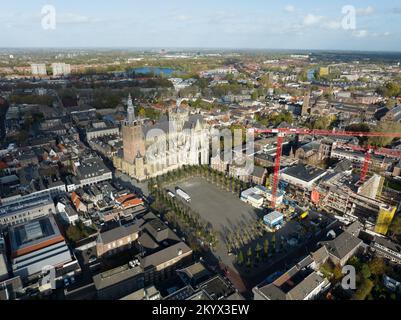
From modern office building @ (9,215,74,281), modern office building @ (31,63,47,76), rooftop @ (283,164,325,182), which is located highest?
modern office building @ (31,63,47,76)

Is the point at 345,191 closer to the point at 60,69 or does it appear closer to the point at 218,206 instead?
the point at 218,206

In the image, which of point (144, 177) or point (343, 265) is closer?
point (343, 265)

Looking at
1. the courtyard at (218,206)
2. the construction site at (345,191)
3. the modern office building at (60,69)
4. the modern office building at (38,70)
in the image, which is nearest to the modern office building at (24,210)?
the courtyard at (218,206)

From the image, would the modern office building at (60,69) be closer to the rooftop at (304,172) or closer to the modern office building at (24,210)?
the modern office building at (24,210)

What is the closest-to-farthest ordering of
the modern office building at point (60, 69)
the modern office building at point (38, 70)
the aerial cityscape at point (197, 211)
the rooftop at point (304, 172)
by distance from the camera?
the aerial cityscape at point (197, 211), the rooftop at point (304, 172), the modern office building at point (38, 70), the modern office building at point (60, 69)

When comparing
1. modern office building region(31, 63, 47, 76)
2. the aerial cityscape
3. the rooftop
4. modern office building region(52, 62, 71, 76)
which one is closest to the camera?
the aerial cityscape

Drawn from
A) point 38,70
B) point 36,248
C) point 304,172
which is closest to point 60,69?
point 38,70

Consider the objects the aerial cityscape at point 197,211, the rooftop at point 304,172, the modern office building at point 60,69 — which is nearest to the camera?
the aerial cityscape at point 197,211

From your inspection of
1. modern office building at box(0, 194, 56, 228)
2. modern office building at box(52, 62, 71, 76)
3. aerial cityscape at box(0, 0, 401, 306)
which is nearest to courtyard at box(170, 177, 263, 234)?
aerial cityscape at box(0, 0, 401, 306)

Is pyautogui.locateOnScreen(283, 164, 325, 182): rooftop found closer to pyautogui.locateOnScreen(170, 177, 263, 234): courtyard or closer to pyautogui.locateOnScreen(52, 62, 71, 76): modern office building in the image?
pyautogui.locateOnScreen(170, 177, 263, 234): courtyard

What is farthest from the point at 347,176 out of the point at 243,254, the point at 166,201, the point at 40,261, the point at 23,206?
the point at 23,206
